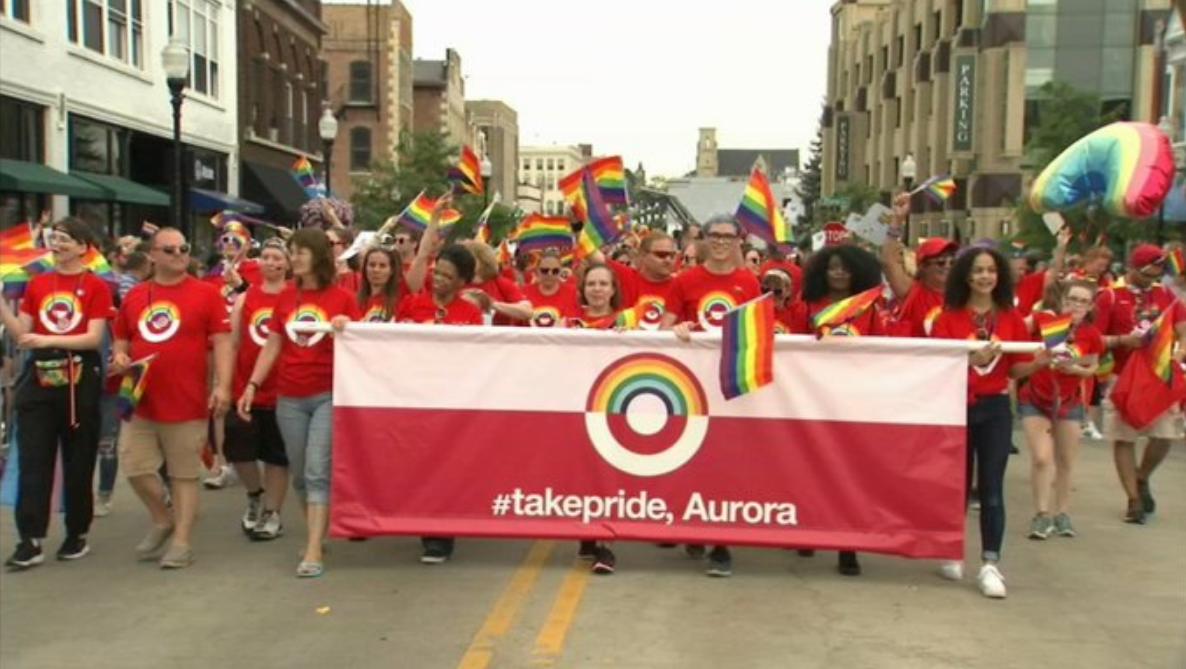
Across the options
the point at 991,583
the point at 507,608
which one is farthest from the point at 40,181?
the point at 991,583

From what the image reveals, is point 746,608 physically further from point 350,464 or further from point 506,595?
point 350,464

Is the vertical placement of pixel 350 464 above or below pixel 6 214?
below

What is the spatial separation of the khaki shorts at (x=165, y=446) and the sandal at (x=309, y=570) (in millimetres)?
816

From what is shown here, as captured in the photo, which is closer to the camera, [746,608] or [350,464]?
[746,608]

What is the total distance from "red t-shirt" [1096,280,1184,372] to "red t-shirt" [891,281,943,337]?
2520 millimetres

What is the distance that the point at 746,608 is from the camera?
5980mm

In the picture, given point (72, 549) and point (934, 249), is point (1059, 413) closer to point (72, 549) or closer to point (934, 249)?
point (934, 249)

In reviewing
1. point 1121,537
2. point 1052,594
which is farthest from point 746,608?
point 1121,537

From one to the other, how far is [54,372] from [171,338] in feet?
2.30

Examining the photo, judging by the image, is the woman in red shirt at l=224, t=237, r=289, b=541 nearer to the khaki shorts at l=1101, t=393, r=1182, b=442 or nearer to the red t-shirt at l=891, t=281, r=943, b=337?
the red t-shirt at l=891, t=281, r=943, b=337

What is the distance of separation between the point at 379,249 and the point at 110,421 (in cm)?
233

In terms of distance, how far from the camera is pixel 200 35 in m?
29.5

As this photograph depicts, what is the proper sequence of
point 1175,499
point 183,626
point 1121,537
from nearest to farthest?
1. point 183,626
2. point 1121,537
3. point 1175,499

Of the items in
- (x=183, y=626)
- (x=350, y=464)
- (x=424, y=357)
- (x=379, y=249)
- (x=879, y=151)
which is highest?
(x=879, y=151)
